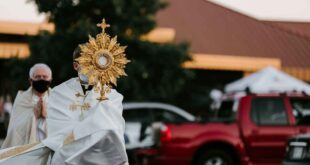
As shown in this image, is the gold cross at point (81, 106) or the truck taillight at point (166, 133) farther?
the truck taillight at point (166, 133)

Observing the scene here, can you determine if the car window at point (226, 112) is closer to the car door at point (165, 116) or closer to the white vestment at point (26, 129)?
the car door at point (165, 116)

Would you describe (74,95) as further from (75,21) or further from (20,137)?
(75,21)

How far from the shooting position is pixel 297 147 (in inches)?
429

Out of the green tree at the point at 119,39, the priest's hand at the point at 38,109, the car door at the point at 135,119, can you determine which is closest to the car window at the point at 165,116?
the car door at the point at 135,119

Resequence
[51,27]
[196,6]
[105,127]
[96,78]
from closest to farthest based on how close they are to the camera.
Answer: [105,127] → [96,78] → [51,27] → [196,6]

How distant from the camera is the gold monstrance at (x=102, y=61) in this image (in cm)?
542

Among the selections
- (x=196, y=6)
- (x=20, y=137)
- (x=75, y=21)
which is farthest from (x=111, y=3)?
(x=20, y=137)

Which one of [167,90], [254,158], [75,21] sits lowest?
[254,158]

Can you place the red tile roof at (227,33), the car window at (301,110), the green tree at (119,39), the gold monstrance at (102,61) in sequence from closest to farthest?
the gold monstrance at (102,61) → the car window at (301,110) → the green tree at (119,39) → the red tile roof at (227,33)

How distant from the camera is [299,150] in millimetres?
10867

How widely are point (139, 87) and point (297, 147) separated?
1693cm

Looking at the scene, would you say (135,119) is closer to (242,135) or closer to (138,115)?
(138,115)

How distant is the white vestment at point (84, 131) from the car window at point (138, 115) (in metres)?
12.6

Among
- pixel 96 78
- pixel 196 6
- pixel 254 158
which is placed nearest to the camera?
pixel 96 78
